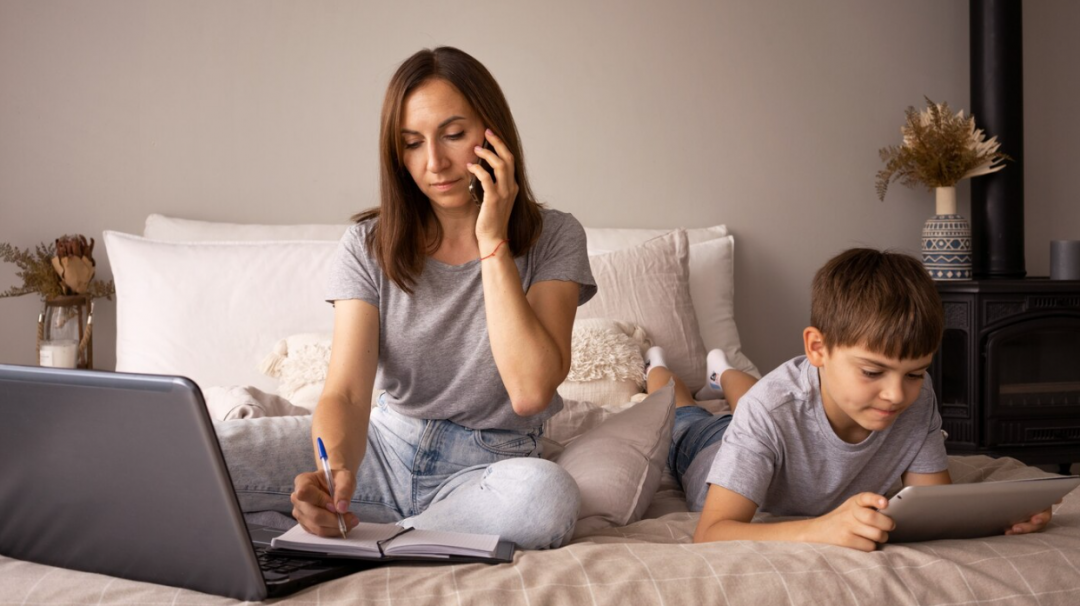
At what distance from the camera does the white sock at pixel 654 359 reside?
96.6 inches

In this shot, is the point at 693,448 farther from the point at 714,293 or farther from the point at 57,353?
the point at 57,353

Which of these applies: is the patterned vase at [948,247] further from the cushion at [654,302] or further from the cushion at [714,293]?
the cushion at [654,302]

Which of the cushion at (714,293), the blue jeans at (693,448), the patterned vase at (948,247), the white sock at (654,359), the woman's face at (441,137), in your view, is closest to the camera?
the woman's face at (441,137)

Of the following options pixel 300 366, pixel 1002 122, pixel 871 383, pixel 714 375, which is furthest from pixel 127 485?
pixel 1002 122

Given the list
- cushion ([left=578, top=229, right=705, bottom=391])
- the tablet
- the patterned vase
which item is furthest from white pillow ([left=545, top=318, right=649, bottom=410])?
the patterned vase

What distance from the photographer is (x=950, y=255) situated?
10.6ft

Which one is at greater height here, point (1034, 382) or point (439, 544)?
point (439, 544)

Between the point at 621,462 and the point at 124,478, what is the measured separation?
84cm

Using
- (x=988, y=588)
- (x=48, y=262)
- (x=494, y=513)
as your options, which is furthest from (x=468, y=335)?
(x=48, y=262)

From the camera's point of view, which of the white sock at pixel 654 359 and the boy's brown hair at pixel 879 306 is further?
the white sock at pixel 654 359

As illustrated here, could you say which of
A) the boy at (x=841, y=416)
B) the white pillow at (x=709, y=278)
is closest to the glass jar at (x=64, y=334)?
the white pillow at (x=709, y=278)

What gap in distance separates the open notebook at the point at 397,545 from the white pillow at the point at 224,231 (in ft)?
5.72

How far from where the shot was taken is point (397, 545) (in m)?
1.13

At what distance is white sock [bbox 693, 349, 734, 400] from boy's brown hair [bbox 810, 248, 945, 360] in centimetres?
102
